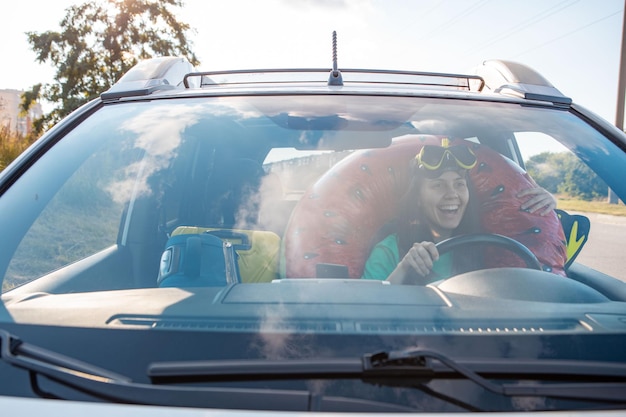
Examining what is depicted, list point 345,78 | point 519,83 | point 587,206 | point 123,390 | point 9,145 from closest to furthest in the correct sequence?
point 123,390 < point 587,206 < point 519,83 < point 345,78 < point 9,145

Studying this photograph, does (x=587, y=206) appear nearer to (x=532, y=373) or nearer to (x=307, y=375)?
(x=532, y=373)

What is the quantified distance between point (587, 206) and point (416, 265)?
0.70m

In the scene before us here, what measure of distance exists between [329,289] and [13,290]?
0.81 m

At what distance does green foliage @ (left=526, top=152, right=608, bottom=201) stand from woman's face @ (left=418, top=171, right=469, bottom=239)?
0.88 ft

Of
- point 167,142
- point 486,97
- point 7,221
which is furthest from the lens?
point 486,97

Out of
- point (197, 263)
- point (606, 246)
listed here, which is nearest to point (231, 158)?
point (197, 263)

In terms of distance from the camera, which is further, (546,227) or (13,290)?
(546,227)

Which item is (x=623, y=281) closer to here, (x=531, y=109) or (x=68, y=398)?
(x=531, y=109)

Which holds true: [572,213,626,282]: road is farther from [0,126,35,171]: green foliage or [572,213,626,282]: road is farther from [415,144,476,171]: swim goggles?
[0,126,35,171]: green foliage

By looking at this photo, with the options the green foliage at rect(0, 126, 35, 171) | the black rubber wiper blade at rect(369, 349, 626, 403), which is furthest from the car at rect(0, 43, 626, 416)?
the green foliage at rect(0, 126, 35, 171)

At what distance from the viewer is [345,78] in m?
2.74

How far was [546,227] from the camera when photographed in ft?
6.86

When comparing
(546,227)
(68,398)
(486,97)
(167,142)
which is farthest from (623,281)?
(68,398)

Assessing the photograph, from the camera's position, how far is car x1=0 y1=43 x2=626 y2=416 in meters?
1.16
